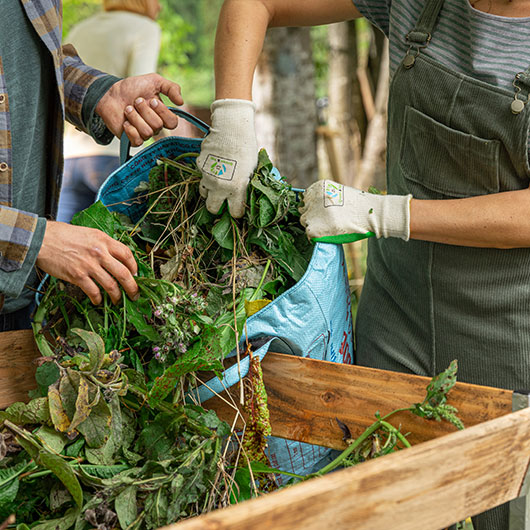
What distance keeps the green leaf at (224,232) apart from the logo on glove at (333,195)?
206mm

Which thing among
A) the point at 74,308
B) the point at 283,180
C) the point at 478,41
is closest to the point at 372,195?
the point at 283,180

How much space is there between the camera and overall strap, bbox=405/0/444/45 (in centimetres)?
124

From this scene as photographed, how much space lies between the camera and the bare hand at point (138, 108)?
1348mm

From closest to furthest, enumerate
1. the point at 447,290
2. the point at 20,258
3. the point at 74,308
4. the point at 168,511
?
the point at 168,511, the point at 20,258, the point at 74,308, the point at 447,290

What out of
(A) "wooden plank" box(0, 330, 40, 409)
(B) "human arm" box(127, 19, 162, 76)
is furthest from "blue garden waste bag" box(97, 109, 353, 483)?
(B) "human arm" box(127, 19, 162, 76)

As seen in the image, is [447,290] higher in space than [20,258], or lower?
lower

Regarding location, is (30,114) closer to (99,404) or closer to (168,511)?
(99,404)

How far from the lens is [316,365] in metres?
1.05

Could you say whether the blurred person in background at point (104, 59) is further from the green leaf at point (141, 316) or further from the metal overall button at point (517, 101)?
the metal overall button at point (517, 101)

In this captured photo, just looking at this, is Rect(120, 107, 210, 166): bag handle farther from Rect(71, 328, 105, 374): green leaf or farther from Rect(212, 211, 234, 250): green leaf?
Rect(71, 328, 105, 374): green leaf

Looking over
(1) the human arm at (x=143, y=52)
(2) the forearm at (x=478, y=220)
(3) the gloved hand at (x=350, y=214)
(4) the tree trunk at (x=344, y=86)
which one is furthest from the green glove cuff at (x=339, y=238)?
(4) the tree trunk at (x=344, y=86)

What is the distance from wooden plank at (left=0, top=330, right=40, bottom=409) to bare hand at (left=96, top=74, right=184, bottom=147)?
0.51 m

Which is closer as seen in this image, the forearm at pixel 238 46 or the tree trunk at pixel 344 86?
the forearm at pixel 238 46

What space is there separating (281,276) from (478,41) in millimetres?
615
